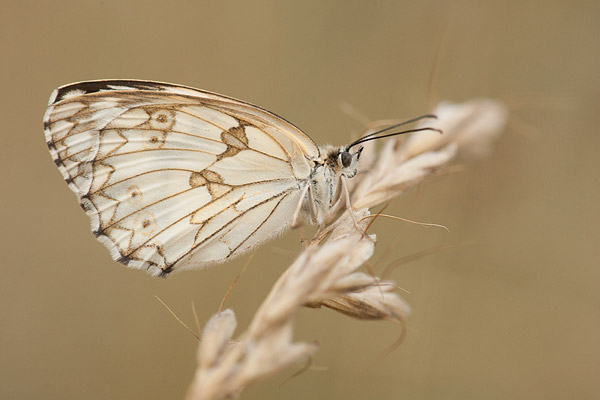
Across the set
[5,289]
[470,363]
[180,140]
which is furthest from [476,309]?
[5,289]

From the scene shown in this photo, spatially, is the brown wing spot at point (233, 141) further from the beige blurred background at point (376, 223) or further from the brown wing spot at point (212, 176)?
the beige blurred background at point (376, 223)

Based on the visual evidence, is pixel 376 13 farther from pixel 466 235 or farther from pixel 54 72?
pixel 54 72

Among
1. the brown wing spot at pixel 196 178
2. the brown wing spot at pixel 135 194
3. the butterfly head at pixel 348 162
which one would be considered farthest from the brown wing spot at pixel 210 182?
the butterfly head at pixel 348 162

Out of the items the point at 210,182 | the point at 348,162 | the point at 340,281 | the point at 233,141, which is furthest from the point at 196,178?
the point at 340,281

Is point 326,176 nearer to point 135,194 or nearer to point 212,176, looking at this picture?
point 212,176

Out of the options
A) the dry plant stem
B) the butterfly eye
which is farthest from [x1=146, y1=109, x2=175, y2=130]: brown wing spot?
the dry plant stem

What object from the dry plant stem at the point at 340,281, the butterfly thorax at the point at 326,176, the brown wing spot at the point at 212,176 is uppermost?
the butterfly thorax at the point at 326,176
